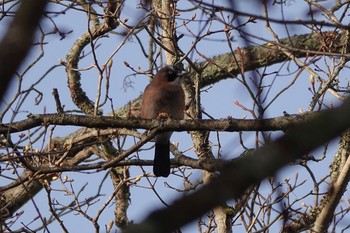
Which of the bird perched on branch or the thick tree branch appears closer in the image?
the thick tree branch

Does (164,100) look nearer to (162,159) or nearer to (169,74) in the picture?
(169,74)

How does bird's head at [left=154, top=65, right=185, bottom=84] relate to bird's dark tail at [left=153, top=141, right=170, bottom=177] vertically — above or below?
above

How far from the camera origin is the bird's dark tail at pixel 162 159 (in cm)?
598

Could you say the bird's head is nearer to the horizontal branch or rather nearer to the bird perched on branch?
the bird perched on branch

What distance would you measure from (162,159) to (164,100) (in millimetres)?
603

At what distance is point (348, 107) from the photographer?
1215 mm

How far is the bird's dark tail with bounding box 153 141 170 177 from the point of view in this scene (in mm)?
5984

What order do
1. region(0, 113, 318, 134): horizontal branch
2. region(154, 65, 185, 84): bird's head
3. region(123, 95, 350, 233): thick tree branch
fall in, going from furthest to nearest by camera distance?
region(154, 65, 185, 84): bird's head, region(0, 113, 318, 134): horizontal branch, region(123, 95, 350, 233): thick tree branch

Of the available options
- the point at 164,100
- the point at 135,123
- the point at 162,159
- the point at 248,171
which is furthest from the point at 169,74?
the point at 248,171

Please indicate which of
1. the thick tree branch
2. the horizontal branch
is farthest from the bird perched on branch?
the thick tree branch

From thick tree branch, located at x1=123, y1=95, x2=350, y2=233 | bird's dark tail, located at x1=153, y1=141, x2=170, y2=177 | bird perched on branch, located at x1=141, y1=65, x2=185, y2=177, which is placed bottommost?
thick tree branch, located at x1=123, y1=95, x2=350, y2=233

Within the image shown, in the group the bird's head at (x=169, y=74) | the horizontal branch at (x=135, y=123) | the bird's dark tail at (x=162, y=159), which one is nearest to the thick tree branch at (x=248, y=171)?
the horizontal branch at (x=135, y=123)

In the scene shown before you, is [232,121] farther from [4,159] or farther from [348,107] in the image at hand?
[348,107]

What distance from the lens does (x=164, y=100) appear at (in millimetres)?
6512
